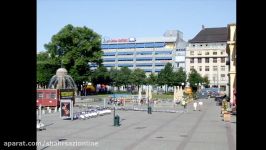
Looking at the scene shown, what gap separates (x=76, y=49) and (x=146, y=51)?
95.3 meters

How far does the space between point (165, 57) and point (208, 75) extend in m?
34.2

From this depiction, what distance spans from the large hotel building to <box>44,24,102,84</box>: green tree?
270 feet

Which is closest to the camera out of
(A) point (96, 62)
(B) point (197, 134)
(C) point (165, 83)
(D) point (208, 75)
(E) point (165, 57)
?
(B) point (197, 134)

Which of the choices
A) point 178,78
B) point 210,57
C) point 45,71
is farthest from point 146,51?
point 45,71

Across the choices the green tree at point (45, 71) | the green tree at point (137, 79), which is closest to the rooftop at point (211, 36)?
the green tree at point (137, 79)

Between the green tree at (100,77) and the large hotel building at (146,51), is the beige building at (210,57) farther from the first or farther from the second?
the green tree at (100,77)

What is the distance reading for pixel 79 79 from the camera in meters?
75.4

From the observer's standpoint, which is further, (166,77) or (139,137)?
(166,77)

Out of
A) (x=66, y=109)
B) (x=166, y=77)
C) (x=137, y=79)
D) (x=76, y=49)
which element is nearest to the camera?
(x=66, y=109)

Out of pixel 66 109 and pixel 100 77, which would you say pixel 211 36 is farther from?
pixel 66 109

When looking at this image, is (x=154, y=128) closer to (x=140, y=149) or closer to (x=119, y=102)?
(x=140, y=149)

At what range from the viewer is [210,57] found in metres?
132

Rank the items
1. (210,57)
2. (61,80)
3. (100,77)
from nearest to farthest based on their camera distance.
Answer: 1. (61,80)
2. (100,77)
3. (210,57)
